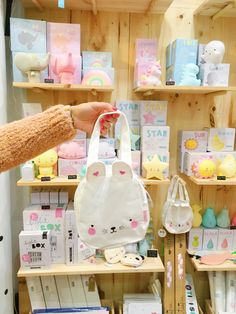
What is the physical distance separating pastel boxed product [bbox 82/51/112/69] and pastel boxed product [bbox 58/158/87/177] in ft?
1.61

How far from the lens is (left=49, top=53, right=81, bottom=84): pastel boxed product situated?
5.10 ft

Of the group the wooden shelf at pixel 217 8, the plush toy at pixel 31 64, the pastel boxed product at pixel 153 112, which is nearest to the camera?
the plush toy at pixel 31 64

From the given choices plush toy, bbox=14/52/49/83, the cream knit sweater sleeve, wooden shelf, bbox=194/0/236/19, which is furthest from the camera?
wooden shelf, bbox=194/0/236/19

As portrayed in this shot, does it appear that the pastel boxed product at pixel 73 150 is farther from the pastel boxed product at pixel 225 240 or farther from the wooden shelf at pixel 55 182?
the pastel boxed product at pixel 225 240

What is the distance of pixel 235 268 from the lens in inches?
68.4

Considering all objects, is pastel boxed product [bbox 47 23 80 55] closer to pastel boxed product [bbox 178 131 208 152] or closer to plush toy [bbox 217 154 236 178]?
pastel boxed product [bbox 178 131 208 152]

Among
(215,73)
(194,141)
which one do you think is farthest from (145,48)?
(194,141)

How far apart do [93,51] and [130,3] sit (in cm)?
31

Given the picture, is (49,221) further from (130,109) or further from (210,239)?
(210,239)

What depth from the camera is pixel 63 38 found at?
5.25 ft

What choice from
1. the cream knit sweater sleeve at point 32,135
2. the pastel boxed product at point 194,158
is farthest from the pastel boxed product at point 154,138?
the cream knit sweater sleeve at point 32,135

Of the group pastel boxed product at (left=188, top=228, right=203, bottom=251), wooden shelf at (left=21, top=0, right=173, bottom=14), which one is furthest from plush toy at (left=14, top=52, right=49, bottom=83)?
pastel boxed product at (left=188, top=228, right=203, bottom=251)

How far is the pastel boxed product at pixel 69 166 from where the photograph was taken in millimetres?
1657

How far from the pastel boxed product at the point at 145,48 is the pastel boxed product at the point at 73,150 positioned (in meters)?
0.54
